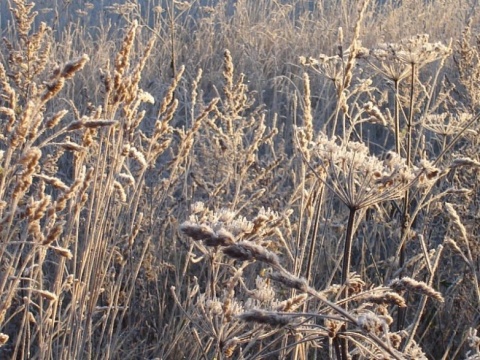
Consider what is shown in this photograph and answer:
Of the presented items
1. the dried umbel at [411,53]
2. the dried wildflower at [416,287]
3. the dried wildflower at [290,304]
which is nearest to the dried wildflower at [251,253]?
the dried wildflower at [416,287]

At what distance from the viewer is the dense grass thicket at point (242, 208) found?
4.65 feet

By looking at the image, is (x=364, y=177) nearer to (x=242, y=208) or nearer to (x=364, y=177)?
(x=364, y=177)

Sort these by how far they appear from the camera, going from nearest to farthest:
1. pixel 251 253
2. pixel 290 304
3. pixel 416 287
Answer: pixel 251 253 < pixel 416 287 < pixel 290 304

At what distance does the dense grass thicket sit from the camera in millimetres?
1417

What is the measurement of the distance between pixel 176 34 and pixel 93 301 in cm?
479

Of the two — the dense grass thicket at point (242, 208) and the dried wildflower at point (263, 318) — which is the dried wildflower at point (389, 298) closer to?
the dense grass thicket at point (242, 208)

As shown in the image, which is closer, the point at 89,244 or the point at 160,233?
the point at 89,244

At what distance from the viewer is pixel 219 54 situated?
20.2ft

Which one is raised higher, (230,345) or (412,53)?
(412,53)

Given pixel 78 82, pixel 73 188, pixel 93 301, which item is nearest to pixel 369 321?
pixel 73 188

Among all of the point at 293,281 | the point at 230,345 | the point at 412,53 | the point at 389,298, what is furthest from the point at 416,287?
the point at 412,53

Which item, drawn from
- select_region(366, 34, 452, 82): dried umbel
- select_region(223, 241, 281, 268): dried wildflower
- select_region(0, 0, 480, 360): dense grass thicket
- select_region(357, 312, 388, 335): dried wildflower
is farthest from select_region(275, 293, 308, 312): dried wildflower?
select_region(366, 34, 452, 82): dried umbel

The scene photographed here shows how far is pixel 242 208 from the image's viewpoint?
7.95 feet

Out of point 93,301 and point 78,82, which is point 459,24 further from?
point 93,301
